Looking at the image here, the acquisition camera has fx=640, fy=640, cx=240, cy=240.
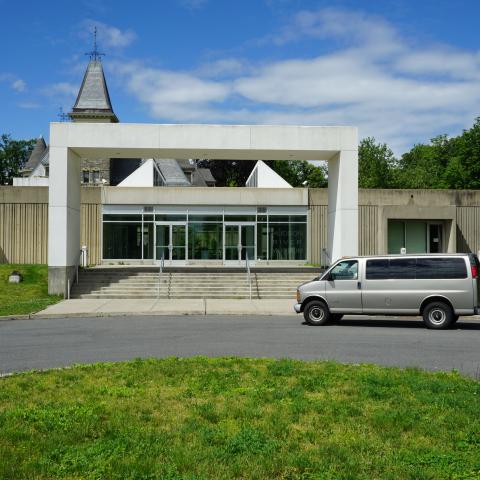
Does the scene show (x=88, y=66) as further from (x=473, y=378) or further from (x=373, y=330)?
(x=473, y=378)

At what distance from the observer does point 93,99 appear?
3061 inches

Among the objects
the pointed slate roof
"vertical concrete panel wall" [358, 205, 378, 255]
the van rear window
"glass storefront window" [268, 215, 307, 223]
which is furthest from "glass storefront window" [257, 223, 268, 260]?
the pointed slate roof

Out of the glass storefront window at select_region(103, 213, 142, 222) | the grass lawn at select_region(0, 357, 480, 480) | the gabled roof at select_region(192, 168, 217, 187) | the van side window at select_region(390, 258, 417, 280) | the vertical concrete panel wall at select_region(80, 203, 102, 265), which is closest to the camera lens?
the grass lawn at select_region(0, 357, 480, 480)

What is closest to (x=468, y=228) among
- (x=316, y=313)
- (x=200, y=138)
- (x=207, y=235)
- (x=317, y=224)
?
(x=317, y=224)

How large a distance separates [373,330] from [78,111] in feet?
222

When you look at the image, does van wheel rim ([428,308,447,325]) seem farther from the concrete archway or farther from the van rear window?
the concrete archway

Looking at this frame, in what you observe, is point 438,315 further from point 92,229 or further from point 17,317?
point 92,229

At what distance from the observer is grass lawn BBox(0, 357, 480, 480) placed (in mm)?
4969

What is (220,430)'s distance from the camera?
599 centimetres

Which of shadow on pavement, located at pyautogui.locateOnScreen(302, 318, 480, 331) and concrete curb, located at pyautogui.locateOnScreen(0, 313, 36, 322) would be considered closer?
shadow on pavement, located at pyautogui.locateOnScreen(302, 318, 480, 331)

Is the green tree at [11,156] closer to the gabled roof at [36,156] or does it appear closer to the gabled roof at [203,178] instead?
the gabled roof at [36,156]

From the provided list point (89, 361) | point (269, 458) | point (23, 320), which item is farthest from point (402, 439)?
point (23, 320)

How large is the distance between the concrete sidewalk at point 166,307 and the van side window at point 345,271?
139 inches

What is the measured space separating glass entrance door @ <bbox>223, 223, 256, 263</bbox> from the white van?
19727 millimetres
